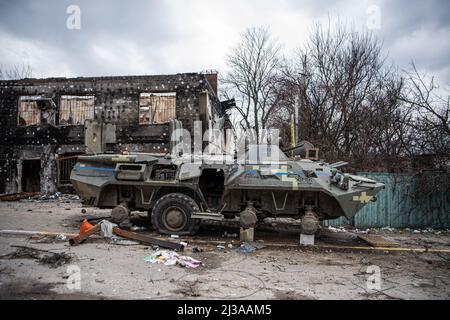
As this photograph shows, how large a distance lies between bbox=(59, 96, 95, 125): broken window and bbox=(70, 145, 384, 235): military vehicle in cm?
972

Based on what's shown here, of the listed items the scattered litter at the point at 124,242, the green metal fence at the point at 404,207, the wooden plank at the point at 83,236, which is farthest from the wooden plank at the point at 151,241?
the green metal fence at the point at 404,207

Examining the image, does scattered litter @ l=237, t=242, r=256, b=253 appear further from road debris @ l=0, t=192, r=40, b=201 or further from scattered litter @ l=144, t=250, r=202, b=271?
road debris @ l=0, t=192, r=40, b=201

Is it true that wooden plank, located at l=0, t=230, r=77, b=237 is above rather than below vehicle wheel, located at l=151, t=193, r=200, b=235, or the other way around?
below

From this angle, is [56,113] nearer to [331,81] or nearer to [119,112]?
[119,112]

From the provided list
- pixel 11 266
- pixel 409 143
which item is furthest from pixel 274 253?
pixel 409 143

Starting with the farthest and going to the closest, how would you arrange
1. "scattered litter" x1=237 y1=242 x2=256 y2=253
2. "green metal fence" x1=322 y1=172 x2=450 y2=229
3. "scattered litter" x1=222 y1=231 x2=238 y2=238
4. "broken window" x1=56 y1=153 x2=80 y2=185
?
"broken window" x1=56 y1=153 x2=80 y2=185 → "green metal fence" x1=322 y1=172 x2=450 y2=229 → "scattered litter" x1=222 y1=231 x2=238 y2=238 → "scattered litter" x1=237 y1=242 x2=256 y2=253

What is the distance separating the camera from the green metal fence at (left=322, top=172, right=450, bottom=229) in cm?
1009

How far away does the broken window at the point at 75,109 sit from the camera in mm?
16925

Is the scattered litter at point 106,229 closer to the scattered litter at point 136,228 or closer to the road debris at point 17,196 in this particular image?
the scattered litter at point 136,228

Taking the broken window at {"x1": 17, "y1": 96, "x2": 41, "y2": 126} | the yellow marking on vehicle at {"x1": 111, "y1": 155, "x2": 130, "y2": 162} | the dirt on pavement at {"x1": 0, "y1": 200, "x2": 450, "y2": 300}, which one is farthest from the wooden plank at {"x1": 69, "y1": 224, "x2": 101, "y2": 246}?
the broken window at {"x1": 17, "y1": 96, "x2": 41, "y2": 126}

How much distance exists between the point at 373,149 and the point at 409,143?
1.38 metres

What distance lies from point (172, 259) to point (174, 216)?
2.08 metres

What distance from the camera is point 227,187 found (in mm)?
7285
